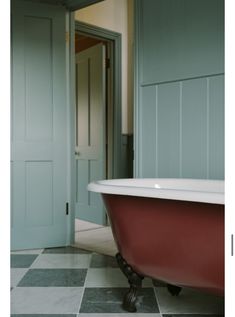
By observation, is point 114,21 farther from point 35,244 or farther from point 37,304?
point 37,304

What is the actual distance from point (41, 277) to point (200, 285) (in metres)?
1.19

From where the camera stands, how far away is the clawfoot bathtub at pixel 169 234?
5.03ft

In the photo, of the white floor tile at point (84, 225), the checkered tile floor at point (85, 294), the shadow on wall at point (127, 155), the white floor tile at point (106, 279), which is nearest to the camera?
the checkered tile floor at point (85, 294)

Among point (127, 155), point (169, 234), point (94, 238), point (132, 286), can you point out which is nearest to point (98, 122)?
point (127, 155)

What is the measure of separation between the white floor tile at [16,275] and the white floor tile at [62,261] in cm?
12

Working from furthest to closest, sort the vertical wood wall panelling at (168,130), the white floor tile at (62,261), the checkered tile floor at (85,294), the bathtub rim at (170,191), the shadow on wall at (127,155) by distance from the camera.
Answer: the shadow on wall at (127,155) → the white floor tile at (62,261) → the vertical wood wall panelling at (168,130) → the checkered tile floor at (85,294) → the bathtub rim at (170,191)

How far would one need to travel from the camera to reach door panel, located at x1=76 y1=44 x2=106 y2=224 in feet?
13.6

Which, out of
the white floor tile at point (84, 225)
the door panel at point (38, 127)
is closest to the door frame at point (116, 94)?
the white floor tile at point (84, 225)

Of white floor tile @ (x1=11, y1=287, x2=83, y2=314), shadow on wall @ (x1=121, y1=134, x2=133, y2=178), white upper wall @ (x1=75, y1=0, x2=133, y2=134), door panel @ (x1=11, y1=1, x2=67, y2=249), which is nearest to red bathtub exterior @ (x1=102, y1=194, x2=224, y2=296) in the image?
white floor tile @ (x1=11, y1=287, x2=83, y2=314)

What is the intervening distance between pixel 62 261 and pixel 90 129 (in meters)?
1.91

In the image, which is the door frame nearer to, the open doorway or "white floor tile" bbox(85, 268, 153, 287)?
the open doorway

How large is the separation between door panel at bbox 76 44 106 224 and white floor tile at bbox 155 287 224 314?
6.97 feet

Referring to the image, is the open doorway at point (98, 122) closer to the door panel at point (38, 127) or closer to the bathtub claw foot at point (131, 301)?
the door panel at point (38, 127)

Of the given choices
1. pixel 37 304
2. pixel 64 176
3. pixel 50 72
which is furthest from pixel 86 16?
pixel 37 304
